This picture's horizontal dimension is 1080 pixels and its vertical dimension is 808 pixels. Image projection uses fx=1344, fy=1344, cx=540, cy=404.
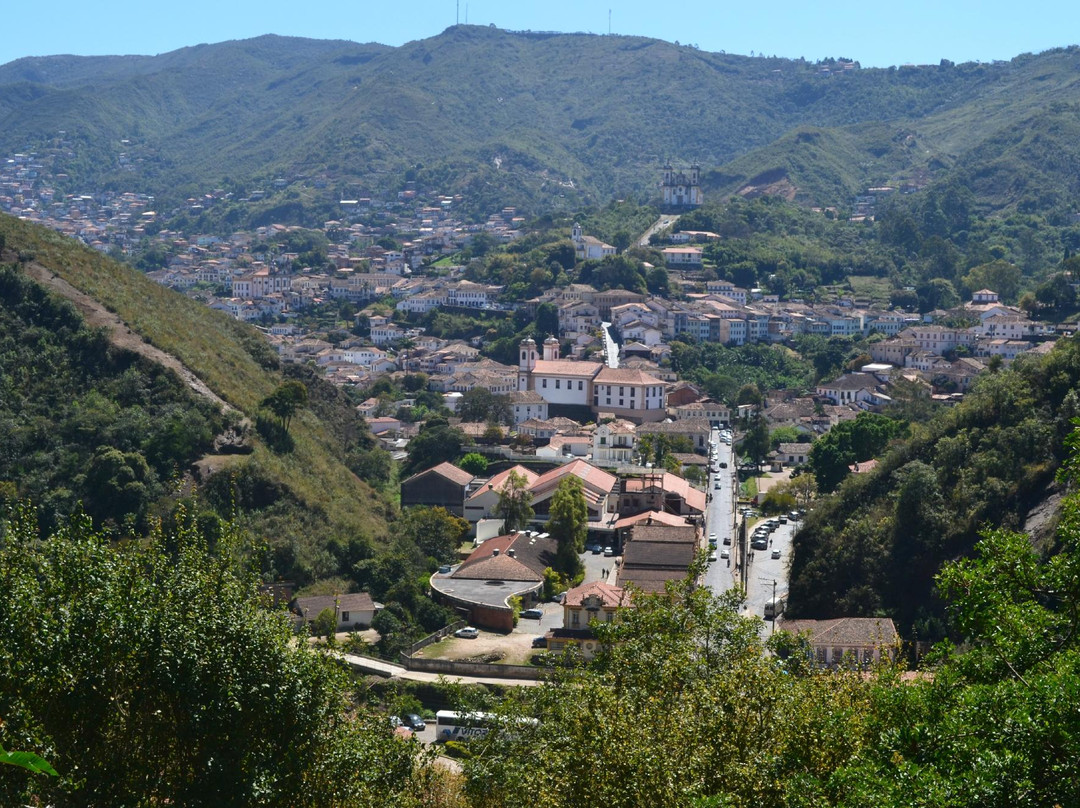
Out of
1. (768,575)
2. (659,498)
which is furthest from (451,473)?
(768,575)

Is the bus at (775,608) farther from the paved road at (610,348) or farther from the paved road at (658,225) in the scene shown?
the paved road at (658,225)

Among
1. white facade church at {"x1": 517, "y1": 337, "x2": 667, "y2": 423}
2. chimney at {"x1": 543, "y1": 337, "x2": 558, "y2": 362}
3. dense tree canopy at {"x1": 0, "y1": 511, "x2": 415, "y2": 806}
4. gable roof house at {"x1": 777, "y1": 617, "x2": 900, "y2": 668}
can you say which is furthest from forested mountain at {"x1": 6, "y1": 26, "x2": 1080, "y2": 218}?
dense tree canopy at {"x1": 0, "y1": 511, "x2": 415, "y2": 806}

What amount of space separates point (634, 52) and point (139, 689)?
629 feet

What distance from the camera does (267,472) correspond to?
114ft

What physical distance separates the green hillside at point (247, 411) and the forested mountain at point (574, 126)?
68.1m

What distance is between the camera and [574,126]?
173 m

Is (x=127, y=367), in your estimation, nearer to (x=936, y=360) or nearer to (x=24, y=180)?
(x=936, y=360)

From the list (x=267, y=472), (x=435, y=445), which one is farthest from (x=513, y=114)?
(x=267, y=472)

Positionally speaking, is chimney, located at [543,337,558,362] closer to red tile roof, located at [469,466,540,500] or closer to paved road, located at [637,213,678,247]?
red tile roof, located at [469,466,540,500]

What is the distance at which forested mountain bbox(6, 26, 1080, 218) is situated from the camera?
118m

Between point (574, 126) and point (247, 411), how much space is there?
140231 millimetres

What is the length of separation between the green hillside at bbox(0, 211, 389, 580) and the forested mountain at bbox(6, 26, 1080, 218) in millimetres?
68148

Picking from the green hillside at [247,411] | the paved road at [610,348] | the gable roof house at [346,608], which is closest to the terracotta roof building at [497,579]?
the gable roof house at [346,608]

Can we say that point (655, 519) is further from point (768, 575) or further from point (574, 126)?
point (574, 126)
